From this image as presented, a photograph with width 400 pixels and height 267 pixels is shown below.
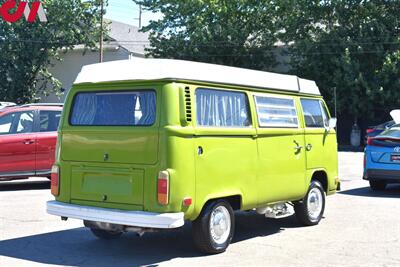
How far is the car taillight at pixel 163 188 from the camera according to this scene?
611 centimetres

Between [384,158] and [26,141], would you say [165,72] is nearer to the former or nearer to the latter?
[26,141]

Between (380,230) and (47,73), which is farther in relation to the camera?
(47,73)

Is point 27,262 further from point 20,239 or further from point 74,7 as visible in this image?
point 74,7

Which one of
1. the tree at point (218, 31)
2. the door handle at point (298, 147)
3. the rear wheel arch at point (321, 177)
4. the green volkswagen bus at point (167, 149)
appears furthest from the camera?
the tree at point (218, 31)

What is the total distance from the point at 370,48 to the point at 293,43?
5.11 m

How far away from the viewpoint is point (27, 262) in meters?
6.41

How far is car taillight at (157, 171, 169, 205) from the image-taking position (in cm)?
611

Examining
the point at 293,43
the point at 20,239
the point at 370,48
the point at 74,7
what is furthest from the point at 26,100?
the point at 20,239

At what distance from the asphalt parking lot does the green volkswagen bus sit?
0.35m

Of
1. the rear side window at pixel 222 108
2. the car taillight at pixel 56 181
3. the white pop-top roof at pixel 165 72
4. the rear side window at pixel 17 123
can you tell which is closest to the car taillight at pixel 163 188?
the rear side window at pixel 222 108

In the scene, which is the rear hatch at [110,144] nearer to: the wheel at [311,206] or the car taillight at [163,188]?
the car taillight at [163,188]

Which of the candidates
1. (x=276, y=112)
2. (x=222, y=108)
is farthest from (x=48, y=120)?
(x=222, y=108)

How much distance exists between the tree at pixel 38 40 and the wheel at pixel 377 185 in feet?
88.1

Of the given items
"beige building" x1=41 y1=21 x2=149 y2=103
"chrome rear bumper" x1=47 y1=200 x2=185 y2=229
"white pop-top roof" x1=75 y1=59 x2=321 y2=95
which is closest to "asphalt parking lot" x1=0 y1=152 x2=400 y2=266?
"chrome rear bumper" x1=47 y1=200 x2=185 y2=229
